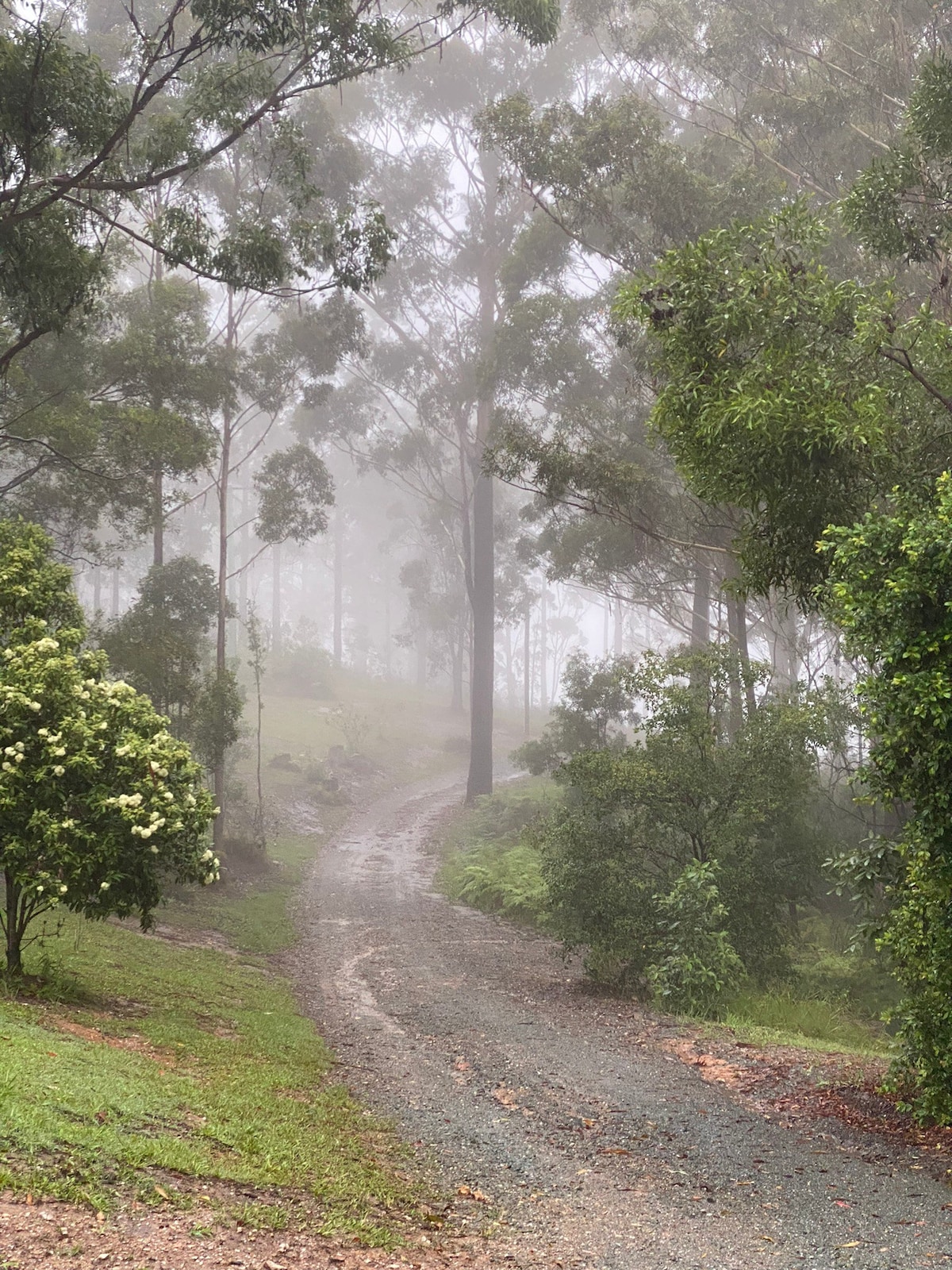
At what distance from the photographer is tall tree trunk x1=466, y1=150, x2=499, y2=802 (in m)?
32.4

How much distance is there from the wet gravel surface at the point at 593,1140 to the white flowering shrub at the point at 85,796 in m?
2.78

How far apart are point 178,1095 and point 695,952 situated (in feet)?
24.2

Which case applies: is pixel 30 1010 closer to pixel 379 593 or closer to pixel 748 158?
pixel 748 158

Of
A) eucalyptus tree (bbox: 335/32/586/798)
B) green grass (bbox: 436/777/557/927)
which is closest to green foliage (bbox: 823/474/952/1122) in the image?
green grass (bbox: 436/777/557/927)

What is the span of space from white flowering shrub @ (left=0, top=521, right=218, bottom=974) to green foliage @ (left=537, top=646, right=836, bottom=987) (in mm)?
5637

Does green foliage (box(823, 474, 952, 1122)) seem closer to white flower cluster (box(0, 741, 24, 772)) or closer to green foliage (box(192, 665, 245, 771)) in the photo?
white flower cluster (box(0, 741, 24, 772))

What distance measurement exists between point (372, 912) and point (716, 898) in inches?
334

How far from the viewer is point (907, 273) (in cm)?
1917

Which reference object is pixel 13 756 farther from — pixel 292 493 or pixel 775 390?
pixel 292 493

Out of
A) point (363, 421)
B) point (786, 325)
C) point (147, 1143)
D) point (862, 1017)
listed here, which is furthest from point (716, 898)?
point (363, 421)

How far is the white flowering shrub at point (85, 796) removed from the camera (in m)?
8.71

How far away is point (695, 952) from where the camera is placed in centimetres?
1264

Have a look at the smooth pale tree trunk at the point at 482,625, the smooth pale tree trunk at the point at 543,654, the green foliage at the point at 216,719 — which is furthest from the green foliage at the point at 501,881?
the smooth pale tree trunk at the point at 543,654

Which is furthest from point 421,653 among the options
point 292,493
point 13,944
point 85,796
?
point 85,796
